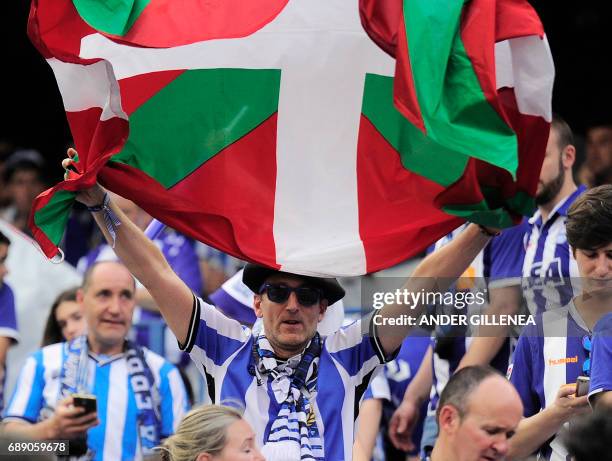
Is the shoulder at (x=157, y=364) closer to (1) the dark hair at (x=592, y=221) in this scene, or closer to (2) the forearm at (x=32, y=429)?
(2) the forearm at (x=32, y=429)

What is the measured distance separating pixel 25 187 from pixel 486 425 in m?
6.62

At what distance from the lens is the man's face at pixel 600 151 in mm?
9562

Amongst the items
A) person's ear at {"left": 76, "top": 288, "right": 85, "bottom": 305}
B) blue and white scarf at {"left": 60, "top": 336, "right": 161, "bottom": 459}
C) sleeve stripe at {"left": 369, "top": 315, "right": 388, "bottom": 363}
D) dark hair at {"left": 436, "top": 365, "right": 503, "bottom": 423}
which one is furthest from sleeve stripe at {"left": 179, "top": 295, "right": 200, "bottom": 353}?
person's ear at {"left": 76, "top": 288, "right": 85, "bottom": 305}

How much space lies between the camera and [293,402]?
18.0 feet

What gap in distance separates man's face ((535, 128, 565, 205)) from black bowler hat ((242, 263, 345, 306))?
5.11 ft

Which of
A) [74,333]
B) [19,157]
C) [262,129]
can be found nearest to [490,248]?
[262,129]

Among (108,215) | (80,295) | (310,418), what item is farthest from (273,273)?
(80,295)

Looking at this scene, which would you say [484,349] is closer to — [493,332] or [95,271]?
[493,332]

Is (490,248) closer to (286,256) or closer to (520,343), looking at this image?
(520,343)

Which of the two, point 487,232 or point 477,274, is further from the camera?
point 477,274

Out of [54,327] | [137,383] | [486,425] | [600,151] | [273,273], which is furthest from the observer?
[600,151]

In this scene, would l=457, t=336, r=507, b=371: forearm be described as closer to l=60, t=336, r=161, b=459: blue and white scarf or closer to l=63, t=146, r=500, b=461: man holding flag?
l=63, t=146, r=500, b=461: man holding flag

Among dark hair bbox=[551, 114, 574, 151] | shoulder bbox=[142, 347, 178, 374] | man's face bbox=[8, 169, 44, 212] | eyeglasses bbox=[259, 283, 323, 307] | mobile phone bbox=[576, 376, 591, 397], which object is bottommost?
mobile phone bbox=[576, 376, 591, 397]

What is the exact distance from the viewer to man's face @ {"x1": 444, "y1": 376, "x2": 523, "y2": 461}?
5.15 m
